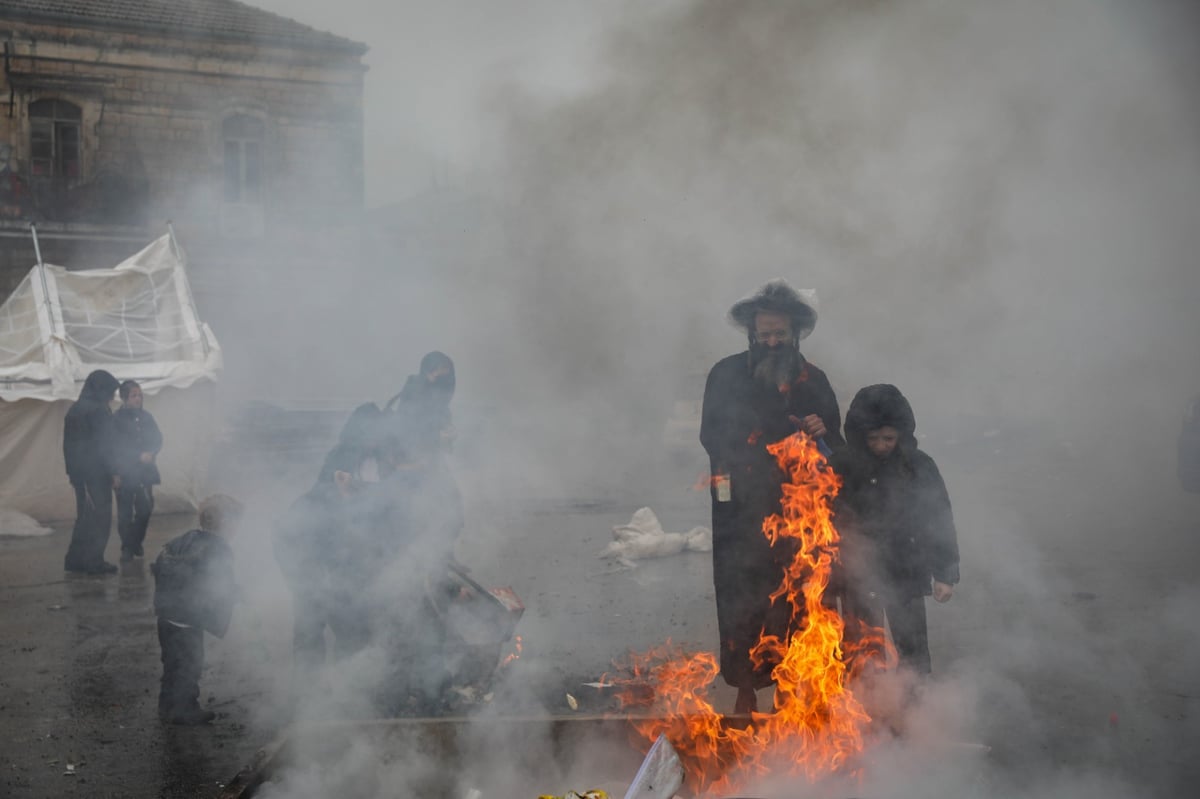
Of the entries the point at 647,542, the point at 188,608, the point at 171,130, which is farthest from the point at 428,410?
the point at 171,130

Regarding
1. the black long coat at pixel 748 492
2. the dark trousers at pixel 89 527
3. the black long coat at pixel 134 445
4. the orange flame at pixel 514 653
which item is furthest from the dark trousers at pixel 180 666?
the black long coat at pixel 134 445

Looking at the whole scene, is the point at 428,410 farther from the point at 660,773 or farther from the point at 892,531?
the point at 660,773

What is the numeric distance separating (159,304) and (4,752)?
847cm

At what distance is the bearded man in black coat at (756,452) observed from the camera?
14.0 ft

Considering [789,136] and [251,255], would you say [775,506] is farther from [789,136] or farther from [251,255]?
[251,255]

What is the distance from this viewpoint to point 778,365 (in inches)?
171

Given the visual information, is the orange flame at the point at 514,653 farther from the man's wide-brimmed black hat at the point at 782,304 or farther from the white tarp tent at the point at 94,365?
the white tarp tent at the point at 94,365

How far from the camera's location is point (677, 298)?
436 inches

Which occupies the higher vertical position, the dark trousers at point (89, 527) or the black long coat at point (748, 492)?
the black long coat at point (748, 492)

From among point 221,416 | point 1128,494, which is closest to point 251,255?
point 221,416

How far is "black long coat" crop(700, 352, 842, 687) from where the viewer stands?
428cm

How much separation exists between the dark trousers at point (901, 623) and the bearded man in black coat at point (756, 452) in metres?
0.32

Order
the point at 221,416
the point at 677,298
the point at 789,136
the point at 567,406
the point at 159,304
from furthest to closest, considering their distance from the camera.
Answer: the point at 567,406, the point at 221,416, the point at 159,304, the point at 677,298, the point at 789,136

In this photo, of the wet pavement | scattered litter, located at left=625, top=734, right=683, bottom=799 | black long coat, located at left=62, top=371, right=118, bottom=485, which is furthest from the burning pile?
black long coat, located at left=62, top=371, right=118, bottom=485
